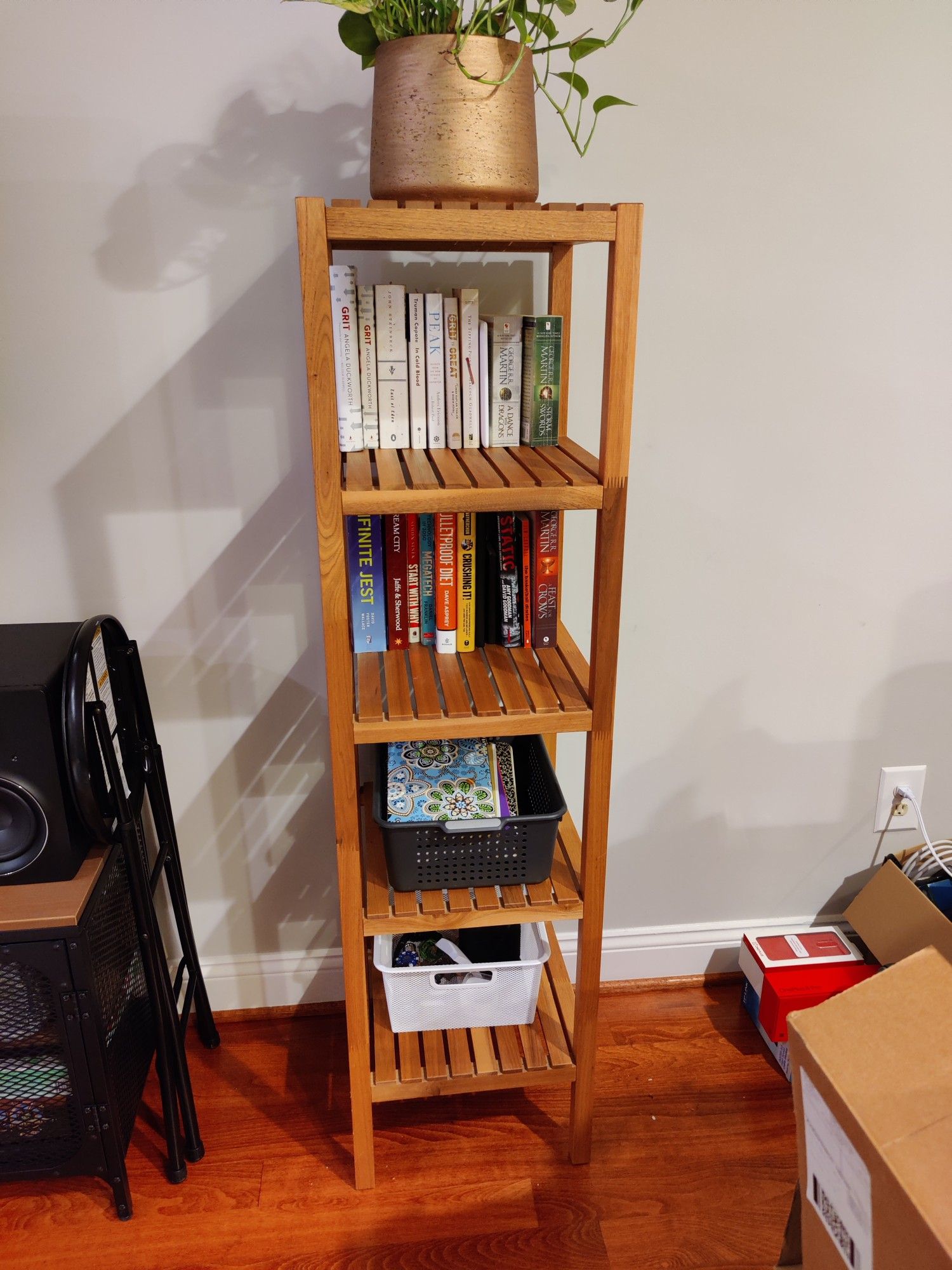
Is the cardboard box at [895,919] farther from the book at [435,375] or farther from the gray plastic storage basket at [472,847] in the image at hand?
the book at [435,375]

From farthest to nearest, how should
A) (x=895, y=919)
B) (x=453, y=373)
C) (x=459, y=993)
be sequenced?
(x=895, y=919) < (x=459, y=993) < (x=453, y=373)

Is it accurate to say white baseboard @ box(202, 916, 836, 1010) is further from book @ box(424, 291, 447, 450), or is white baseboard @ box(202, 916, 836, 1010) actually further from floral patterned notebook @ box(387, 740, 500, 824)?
book @ box(424, 291, 447, 450)

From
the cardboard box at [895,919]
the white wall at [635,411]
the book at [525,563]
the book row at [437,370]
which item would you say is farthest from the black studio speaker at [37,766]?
the cardboard box at [895,919]

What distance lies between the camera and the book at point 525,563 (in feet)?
4.35

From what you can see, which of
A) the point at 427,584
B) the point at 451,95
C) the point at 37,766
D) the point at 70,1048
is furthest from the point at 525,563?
the point at 70,1048

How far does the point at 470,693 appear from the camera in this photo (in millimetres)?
1266

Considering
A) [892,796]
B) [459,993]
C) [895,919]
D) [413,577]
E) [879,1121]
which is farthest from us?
[892,796]

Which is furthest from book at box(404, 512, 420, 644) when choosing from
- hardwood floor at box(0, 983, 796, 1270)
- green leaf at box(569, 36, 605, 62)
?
hardwood floor at box(0, 983, 796, 1270)

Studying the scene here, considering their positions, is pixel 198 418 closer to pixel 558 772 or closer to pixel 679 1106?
pixel 558 772

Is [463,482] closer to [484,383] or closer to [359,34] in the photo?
[484,383]

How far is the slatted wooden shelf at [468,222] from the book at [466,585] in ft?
1.26

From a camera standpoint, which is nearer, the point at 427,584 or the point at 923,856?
the point at 427,584

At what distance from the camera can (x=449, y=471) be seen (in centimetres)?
117

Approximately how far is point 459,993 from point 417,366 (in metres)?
0.96
